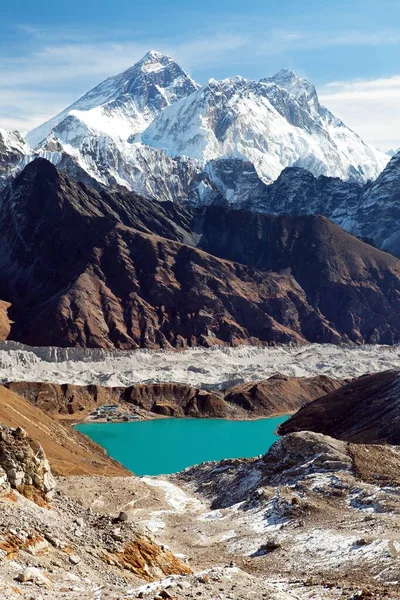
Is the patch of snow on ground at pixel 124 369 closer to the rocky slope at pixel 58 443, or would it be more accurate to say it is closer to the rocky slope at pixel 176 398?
the rocky slope at pixel 176 398

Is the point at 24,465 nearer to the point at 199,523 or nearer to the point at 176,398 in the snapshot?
the point at 199,523

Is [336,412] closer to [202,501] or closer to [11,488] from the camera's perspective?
[202,501]

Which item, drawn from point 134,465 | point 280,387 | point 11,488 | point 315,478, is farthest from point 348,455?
point 280,387

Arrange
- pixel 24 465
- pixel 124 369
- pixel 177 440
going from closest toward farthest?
pixel 24 465, pixel 177 440, pixel 124 369

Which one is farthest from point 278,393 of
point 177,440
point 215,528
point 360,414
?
point 215,528

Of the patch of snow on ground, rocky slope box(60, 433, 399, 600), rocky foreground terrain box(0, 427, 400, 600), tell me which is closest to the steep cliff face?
rocky foreground terrain box(0, 427, 400, 600)

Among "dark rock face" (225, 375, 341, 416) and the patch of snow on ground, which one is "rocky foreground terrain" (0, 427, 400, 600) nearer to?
"dark rock face" (225, 375, 341, 416)
